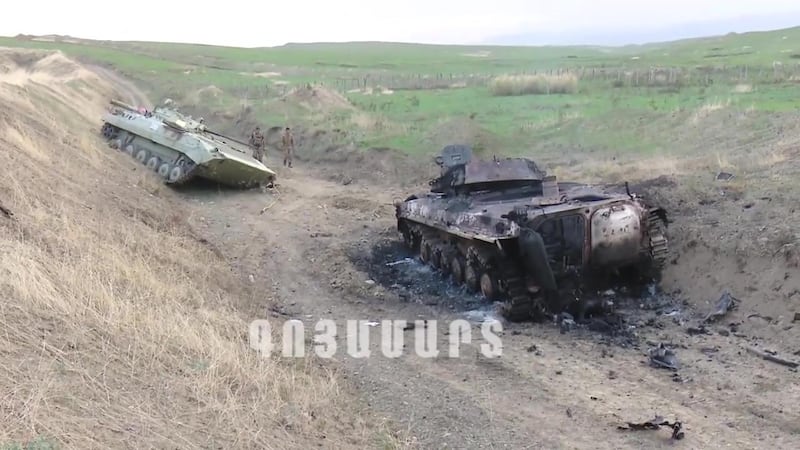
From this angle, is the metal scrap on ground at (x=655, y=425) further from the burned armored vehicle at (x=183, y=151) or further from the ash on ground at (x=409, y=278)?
the burned armored vehicle at (x=183, y=151)

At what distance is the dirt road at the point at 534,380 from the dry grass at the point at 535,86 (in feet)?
78.6

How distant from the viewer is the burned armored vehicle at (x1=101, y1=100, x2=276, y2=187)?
19594 mm

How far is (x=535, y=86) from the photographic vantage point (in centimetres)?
3688

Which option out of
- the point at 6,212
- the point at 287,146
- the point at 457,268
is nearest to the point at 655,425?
the point at 457,268

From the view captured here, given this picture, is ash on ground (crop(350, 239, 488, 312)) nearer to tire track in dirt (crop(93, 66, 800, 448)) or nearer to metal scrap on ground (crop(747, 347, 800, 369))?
tire track in dirt (crop(93, 66, 800, 448))

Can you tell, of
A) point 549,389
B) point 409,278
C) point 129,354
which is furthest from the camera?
point 409,278

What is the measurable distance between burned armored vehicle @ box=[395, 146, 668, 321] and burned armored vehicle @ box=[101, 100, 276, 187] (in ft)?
27.6

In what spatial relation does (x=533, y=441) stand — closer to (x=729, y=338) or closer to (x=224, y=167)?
(x=729, y=338)

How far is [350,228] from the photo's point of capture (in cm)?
1700

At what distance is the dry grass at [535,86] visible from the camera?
36031 millimetres

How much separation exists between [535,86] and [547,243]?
88.7ft

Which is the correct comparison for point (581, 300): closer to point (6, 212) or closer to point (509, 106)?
point (6, 212)

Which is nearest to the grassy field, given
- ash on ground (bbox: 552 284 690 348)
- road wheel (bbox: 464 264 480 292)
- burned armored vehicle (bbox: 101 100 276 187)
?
burned armored vehicle (bbox: 101 100 276 187)

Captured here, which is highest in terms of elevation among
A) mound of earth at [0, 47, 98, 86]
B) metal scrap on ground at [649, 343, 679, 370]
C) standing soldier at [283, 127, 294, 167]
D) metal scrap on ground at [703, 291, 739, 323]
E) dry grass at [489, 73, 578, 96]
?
mound of earth at [0, 47, 98, 86]
